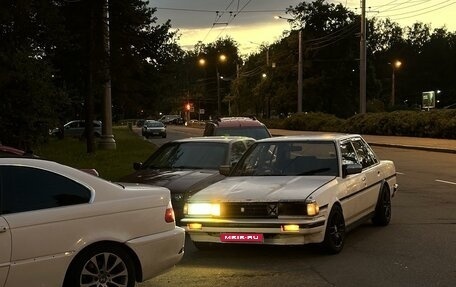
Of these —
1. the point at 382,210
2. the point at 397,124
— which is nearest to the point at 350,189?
the point at 382,210

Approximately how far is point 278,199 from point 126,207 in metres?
2.21

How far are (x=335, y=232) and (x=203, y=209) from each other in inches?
63.9

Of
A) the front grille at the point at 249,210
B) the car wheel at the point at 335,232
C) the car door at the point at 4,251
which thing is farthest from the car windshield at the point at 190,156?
the car door at the point at 4,251

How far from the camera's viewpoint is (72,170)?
5414mm

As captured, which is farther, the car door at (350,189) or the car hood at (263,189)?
the car door at (350,189)

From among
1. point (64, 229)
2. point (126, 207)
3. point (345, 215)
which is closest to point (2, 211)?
point (64, 229)

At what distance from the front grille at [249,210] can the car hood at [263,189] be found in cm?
6

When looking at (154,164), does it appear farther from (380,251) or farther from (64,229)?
(64,229)

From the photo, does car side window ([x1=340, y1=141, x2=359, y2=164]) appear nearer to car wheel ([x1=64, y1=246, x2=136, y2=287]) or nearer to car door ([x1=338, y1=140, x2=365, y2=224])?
car door ([x1=338, y1=140, x2=365, y2=224])

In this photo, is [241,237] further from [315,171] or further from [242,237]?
[315,171]

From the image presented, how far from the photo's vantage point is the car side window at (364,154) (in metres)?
9.26

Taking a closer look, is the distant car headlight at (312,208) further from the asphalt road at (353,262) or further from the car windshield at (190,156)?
the car windshield at (190,156)

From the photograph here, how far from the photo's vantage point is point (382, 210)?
9523 mm

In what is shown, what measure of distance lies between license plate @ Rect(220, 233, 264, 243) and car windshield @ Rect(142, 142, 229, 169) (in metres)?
3.12
